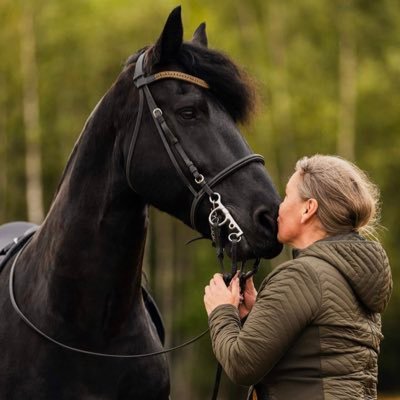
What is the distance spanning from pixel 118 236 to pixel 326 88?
75.9 ft

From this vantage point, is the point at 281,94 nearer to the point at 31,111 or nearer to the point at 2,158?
the point at 31,111

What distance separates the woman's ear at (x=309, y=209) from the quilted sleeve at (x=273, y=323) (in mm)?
196

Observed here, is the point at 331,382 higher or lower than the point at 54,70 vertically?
lower

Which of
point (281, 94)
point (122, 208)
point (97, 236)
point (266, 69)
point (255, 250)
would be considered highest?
point (266, 69)

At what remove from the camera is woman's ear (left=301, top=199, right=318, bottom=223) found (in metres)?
3.86

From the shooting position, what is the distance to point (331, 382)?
370 centimetres

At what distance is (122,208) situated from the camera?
15.0ft

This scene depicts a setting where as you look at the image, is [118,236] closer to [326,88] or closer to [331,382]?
[331,382]

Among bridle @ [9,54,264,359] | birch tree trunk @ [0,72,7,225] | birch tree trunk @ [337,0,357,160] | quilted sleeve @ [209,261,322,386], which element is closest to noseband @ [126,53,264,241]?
bridle @ [9,54,264,359]

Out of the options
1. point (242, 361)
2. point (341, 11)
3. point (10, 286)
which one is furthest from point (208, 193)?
point (341, 11)

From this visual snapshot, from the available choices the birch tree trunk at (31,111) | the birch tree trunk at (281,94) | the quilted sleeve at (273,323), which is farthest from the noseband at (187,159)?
the birch tree trunk at (281,94)

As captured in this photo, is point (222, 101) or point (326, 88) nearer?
point (222, 101)

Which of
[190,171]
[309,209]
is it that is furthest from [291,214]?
[190,171]

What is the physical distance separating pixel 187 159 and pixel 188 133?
119mm
